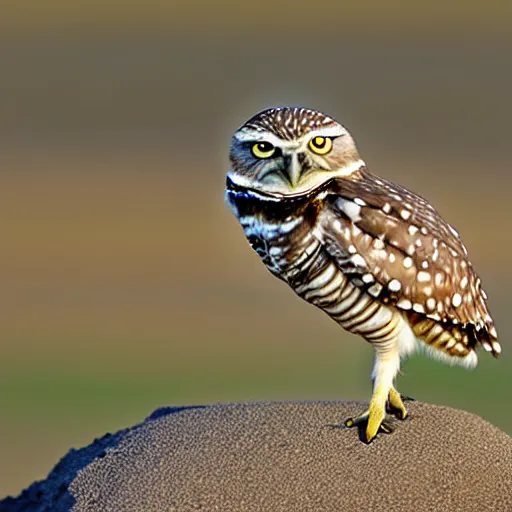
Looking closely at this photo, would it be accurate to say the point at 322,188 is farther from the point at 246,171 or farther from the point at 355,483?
the point at 355,483

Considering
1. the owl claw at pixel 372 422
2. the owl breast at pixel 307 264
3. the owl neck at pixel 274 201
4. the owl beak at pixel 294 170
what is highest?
the owl beak at pixel 294 170

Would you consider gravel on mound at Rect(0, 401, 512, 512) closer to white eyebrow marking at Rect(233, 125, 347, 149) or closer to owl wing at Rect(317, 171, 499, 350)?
owl wing at Rect(317, 171, 499, 350)

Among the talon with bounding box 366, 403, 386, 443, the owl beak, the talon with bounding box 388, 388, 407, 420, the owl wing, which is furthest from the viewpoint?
the talon with bounding box 388, 388, 407, 420

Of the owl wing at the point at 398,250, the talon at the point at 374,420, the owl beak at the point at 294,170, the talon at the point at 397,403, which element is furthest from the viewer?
the talon at the point at 397,403

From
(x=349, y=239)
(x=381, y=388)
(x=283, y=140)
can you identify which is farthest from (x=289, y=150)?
(x=381, y=388)

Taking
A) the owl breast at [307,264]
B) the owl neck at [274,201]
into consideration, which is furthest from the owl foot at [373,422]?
the owl neck at [274,201]

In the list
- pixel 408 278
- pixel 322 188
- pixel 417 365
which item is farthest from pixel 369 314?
pixel 417 365

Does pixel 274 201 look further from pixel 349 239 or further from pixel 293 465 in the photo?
pixel 293 465

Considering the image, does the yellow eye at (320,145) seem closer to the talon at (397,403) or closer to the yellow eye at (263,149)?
the yellow eye at (263,149)

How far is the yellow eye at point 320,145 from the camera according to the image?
274cm

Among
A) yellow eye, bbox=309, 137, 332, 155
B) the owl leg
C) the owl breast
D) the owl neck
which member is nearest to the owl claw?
the owl leg

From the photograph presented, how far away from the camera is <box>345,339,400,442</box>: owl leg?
2.93 meters

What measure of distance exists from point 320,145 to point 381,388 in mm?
574

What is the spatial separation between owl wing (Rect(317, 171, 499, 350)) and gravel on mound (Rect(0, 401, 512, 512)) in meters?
0.27
